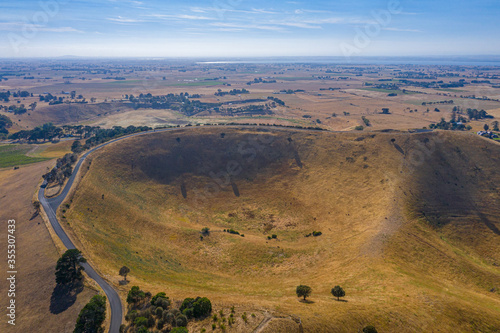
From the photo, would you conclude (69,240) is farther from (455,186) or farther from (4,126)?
(4,126)

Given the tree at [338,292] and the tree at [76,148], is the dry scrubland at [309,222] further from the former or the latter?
the tree at [76,148]

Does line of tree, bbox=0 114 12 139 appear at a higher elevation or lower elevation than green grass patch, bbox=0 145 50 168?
higher

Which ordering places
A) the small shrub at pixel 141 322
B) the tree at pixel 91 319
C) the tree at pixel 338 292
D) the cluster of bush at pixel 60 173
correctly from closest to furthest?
the small shrub at pixel 141 322 → the tree at pixel 91 319 → the tree at pixel 338 292 → the cluster of bush at pixel 60 173

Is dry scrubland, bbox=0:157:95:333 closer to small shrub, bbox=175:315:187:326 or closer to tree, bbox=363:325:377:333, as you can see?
small shrub, bbox=175:315:187:326

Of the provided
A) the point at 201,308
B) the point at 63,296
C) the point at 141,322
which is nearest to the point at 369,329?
the point at 201,308

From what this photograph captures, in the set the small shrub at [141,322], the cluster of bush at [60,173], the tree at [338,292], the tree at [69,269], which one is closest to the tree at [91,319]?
the small shrub at [141,322]

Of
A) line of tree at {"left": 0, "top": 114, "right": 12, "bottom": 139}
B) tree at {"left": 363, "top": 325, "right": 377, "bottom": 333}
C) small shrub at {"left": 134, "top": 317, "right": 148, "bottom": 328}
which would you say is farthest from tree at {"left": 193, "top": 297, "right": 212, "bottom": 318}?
line of tree at {"left": 0, "top": 114, "right": 12, "bottom": 139}
